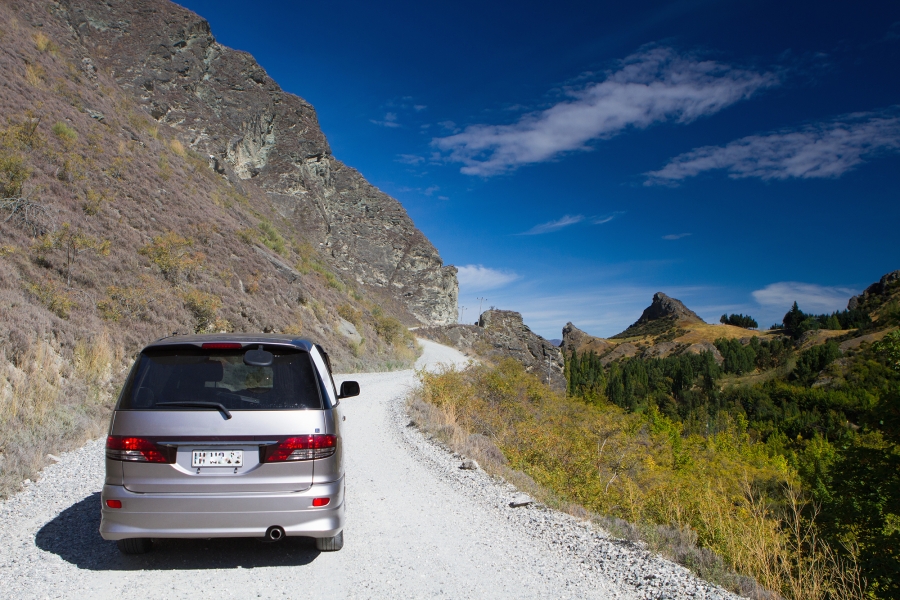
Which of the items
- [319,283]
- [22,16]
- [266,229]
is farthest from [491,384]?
[22,16]

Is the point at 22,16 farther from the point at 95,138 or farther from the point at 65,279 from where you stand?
Result: the point at 65,279

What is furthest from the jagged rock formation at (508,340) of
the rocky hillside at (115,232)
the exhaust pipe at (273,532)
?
the exhaust pipe at (273,532)

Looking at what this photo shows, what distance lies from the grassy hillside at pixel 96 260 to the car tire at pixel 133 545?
2.43 m

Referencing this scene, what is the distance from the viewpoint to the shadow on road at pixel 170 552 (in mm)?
4250

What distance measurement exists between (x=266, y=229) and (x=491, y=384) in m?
20.0

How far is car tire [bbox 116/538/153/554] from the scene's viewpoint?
4.28m

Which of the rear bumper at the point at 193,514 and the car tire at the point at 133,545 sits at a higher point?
the rear bumper at the point at 193,514

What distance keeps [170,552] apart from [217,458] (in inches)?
47.6

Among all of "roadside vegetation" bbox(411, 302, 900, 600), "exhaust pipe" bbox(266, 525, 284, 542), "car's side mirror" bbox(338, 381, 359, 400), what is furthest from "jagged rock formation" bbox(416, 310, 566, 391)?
"exhaust pipe" bbox(266, 525, 284, 542)

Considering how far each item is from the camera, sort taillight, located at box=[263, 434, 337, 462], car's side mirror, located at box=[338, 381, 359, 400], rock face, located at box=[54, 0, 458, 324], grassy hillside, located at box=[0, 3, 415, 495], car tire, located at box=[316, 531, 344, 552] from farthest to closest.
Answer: rock face, located at box=[54, 0, 458, 324] → grassy hillside, located at box=[0, 3, 415, 495] → car's side mirror, located at box=[338, 381, 359, 400] → car tire, located at box=[316, 531, 344, 552] → taillight, located at box=[263, 434, 337, 462]

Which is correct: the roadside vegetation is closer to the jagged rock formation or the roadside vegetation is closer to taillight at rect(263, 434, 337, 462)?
taillight at rect(263, 434, 337, 462)

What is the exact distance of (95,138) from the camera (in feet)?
69.1

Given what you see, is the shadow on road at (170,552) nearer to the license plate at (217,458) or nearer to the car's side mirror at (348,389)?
the license plate at (217,458)

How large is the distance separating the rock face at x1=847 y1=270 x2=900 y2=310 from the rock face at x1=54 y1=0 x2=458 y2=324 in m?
126
